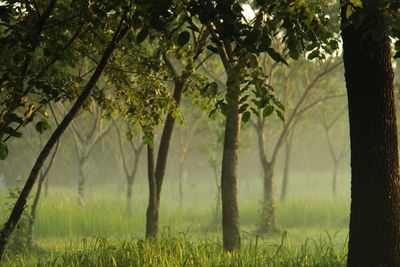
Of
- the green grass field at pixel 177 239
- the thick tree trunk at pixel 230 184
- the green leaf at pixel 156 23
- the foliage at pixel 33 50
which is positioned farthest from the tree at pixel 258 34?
the thick tree trunk at pixel 230 184

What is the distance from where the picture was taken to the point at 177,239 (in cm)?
855

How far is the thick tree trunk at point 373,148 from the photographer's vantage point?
6.29 metres

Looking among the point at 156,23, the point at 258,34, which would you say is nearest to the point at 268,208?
the point at 258,34

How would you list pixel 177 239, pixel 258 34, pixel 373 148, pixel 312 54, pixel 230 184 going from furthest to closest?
1. pixel 230 184
2. pixel 177 239
3. pixel 373 148
4. pixel 312 54
5. pixel 258 34

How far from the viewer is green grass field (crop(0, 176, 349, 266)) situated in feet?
24.9

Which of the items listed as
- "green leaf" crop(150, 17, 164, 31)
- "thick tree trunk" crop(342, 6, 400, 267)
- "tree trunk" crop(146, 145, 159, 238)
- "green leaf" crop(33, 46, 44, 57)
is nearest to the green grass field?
"tree trunk" crop(146, 145, 159, 238)

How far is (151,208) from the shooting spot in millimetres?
10406

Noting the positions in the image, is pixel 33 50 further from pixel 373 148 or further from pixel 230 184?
pixel 230 184

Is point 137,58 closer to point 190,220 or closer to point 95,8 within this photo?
point 95,8

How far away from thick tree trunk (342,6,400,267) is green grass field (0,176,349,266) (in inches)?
51.1

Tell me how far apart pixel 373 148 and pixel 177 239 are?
11.7 feet

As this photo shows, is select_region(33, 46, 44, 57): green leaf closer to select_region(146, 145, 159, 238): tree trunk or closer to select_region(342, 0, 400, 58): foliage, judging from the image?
select_region(342, 0, 400, 58): foliage

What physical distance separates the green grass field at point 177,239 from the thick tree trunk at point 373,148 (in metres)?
1.30

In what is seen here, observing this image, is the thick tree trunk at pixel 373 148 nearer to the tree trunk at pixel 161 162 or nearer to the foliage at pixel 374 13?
the foliage at pixel 374 13
